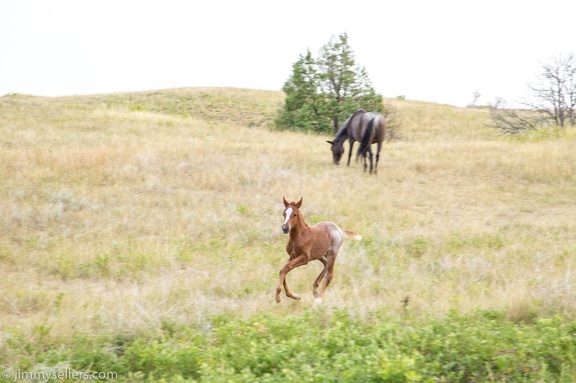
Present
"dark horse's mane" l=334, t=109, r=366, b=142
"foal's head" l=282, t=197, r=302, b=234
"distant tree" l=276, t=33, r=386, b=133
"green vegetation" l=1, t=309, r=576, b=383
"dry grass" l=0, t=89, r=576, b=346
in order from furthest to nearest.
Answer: "distant tree" l=276, t=33, r=386, b=133 → "dark horse's mane" l=334, t=109, r=366, b=142 → "dry grass" l=0, t=89, r=576, b=346 → "foal's head" l=282, t=197, r=302, b=234 → "green vegetation" l=1, t=309, r=576, b=383

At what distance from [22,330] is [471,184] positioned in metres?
14.3

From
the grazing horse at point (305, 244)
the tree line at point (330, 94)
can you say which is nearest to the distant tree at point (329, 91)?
the tree line at point (330, 94)

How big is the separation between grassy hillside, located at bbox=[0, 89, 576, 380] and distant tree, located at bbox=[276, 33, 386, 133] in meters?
9.02

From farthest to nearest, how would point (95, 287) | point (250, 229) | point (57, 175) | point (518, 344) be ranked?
point (57, 175)
point (250, 229)
point (95, 287)
point (518, 344)

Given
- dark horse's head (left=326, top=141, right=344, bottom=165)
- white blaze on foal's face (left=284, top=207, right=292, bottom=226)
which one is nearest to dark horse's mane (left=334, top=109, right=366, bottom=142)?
dark horse's head (left=326, top=141, right=344, bottom=165)

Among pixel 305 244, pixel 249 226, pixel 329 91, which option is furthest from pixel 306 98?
pixel 305 244

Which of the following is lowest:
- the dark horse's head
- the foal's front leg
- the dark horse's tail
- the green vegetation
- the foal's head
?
the green vegetation

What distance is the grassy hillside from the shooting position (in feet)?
24.7

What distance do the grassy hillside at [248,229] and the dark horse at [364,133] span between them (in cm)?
65

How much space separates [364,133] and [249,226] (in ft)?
26.3

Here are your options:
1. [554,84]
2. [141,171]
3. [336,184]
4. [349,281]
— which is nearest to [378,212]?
[336,184]

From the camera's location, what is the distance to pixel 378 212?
13.8 metres

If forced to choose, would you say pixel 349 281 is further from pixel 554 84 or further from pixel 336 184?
pixel 554 84

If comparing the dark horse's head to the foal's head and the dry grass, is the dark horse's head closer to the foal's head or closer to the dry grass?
the dry grass
